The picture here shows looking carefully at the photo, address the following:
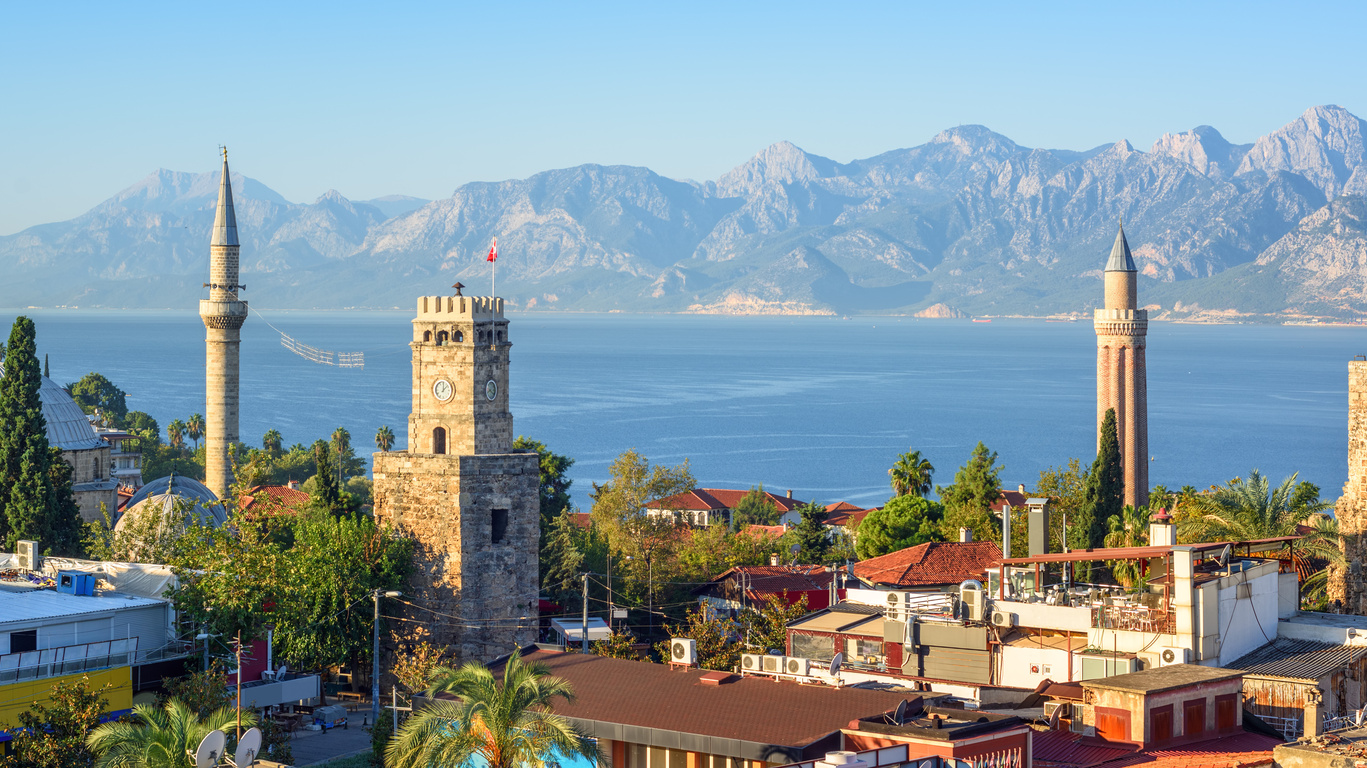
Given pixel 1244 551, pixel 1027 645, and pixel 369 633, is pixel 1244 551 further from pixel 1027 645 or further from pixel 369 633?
pixel 369 633

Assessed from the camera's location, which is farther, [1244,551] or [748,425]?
[748,425]

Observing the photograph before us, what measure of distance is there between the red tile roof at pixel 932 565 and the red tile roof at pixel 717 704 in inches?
918

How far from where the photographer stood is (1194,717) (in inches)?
997

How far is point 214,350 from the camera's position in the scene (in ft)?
234

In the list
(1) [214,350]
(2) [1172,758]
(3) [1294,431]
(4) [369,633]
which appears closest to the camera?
(2) [1172,758]

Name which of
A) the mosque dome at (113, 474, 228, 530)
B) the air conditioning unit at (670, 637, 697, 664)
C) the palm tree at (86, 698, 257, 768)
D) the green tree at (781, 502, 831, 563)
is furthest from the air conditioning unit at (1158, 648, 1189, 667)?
the green tree at (781, 502, 831, 563)

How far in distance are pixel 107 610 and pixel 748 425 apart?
517ft

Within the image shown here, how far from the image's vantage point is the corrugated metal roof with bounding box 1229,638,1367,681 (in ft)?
95.3

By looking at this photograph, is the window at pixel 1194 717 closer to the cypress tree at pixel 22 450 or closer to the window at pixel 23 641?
the window at pixel 23 641

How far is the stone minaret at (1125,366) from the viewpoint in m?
83.6

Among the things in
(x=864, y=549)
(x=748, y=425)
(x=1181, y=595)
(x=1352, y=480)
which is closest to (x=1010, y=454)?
(x=748, y=425)

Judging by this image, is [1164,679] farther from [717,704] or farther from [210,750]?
[210,750]

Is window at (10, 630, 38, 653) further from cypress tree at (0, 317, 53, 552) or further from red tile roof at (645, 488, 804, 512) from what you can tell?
red tile roof at (645, 488, 804, 512)

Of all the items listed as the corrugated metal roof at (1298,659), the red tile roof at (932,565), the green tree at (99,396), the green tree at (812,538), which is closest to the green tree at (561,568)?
the red tile roof at (932,565)
